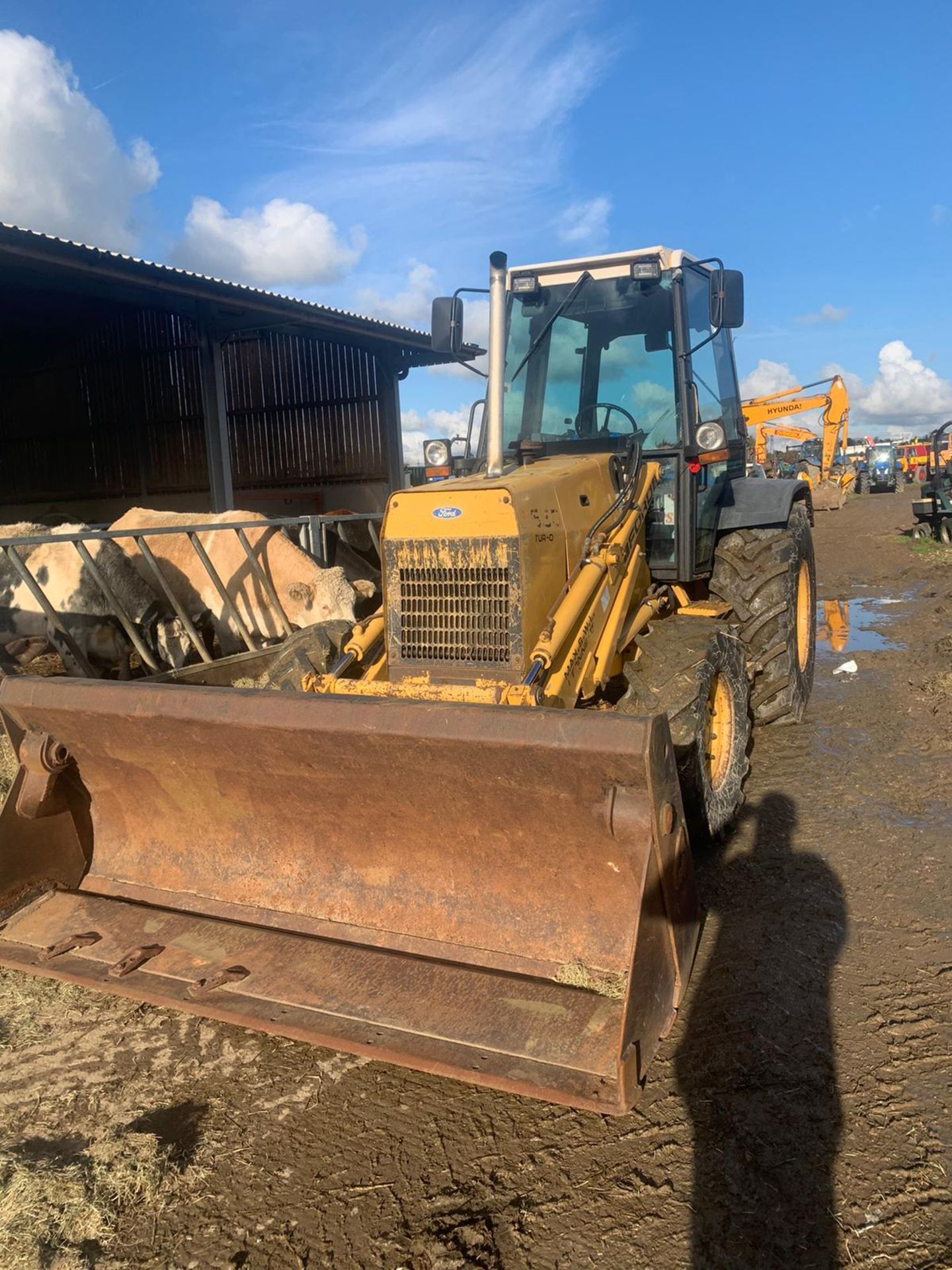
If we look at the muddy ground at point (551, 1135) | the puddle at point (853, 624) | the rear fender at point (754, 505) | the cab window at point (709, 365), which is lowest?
the muddy ground at point (551, 1135)

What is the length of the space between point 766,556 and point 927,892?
2.44 metres

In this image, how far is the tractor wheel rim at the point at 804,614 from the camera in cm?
680

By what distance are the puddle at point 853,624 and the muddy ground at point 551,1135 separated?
5.59m

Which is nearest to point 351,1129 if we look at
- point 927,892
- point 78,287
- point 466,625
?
point 466,625

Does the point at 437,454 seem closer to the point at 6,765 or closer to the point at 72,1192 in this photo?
the point at 6,765

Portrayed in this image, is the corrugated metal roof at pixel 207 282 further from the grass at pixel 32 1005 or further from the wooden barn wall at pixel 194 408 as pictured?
the grass at pixel 32 1005

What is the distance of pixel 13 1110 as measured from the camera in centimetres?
273

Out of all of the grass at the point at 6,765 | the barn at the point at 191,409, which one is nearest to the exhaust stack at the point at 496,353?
the grass at the point at 6,765

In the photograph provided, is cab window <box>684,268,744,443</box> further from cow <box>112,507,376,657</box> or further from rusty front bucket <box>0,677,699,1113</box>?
cow <box>112,507,376,657</box>

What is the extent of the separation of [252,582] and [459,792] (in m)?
5.67

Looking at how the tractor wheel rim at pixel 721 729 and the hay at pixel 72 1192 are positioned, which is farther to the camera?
the tractor wheel rim at pixel 721 729

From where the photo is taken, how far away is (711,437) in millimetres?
4734

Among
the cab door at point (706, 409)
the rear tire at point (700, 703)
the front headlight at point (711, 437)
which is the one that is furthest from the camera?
the cab door at point (706, 409)

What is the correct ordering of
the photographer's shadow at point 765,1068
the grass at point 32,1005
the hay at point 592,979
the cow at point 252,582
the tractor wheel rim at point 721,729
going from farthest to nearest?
the cow at point 252,582 → the tractor wheel rim at point 721,729 → the grass at point 32,1005 → the hay at point 592,979 → the photographer's shadow at point 765,1068
